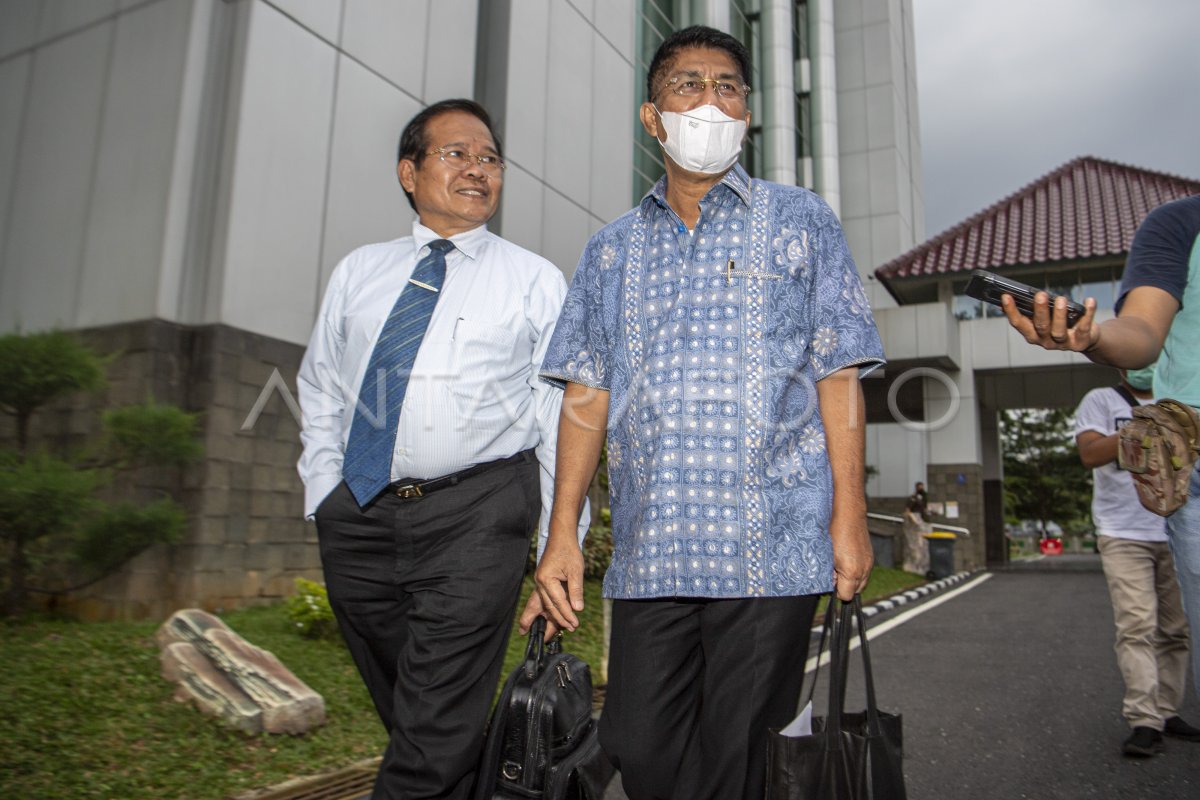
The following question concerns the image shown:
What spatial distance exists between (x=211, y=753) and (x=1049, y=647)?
24.9 feet

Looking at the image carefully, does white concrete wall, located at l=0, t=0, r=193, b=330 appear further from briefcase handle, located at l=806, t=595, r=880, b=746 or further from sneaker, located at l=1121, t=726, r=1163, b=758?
sneaker, located at l=1121, t=726, r=1163, b=758

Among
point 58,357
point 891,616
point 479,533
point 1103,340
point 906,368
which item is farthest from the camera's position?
point 906,368

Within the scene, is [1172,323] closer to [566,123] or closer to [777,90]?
[566,123]

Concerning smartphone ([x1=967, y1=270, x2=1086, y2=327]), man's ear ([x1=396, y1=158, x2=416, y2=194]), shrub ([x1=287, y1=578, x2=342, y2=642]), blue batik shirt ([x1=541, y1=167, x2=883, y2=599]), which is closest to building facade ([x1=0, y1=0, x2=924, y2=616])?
shrub ([x1=287, y1=578, x2=342, y2=642])

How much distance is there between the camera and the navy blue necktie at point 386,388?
10.0 ft

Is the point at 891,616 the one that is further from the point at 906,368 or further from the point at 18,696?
the point at 906,368

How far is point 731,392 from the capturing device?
2.47m

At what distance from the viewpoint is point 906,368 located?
24.5 metres

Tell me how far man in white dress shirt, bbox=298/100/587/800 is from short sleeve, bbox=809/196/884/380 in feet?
3.37

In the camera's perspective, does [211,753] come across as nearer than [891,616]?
Yes

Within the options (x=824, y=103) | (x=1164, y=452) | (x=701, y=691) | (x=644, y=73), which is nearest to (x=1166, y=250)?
(x=1164, y=452)

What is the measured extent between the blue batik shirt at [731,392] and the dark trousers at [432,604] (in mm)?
449

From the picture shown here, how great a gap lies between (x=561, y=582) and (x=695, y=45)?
1.56 meters

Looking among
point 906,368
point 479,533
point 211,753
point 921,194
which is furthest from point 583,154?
point 921,194
